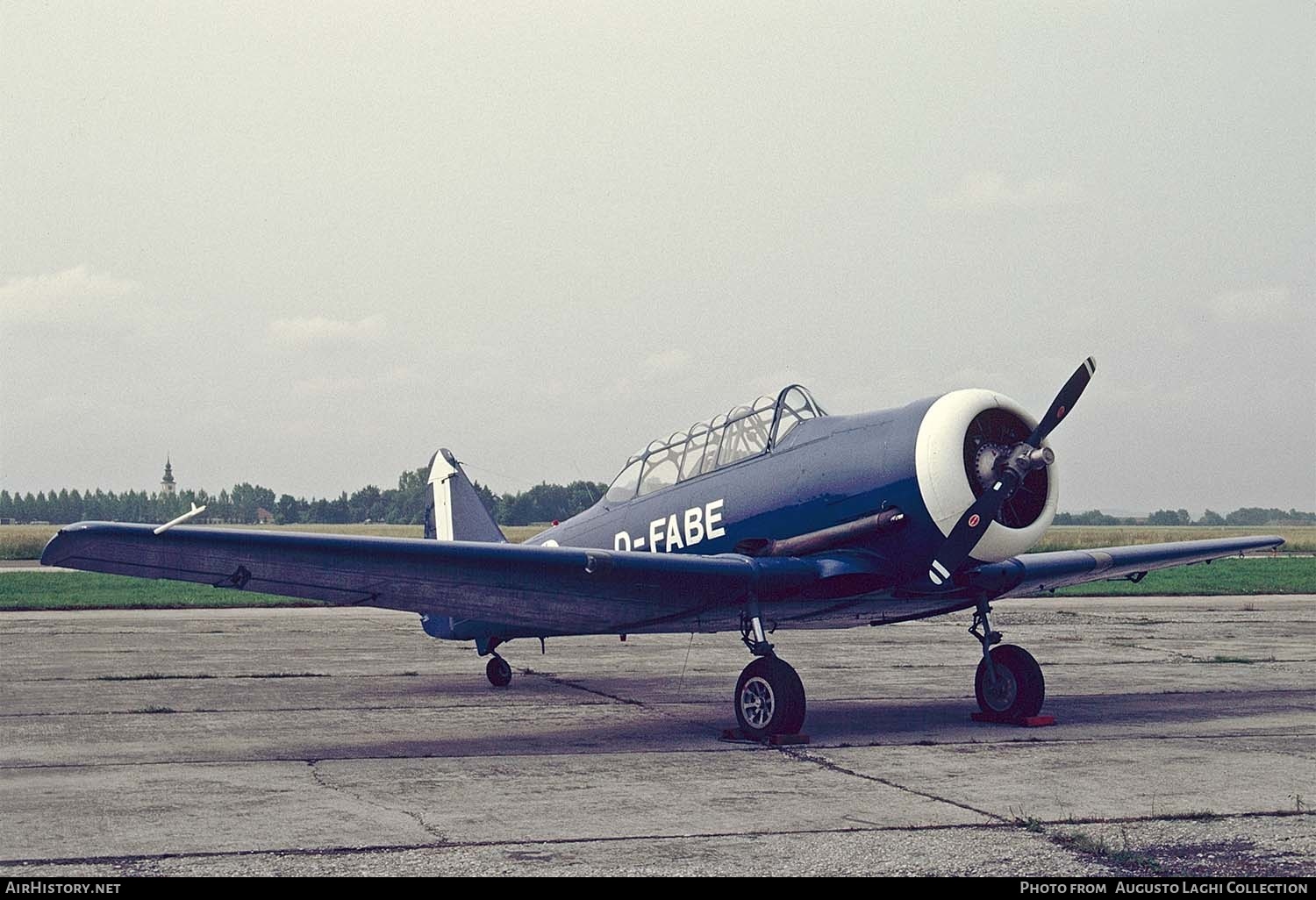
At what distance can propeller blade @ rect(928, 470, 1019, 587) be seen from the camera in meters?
9.16

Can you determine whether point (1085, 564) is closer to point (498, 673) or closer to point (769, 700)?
point (769, 700)

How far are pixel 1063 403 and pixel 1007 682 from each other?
2451mm

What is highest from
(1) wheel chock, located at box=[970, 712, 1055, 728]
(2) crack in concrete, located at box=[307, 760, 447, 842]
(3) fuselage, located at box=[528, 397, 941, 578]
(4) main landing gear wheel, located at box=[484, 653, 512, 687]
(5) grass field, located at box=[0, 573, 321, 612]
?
(3) fuselage, located at box=[528, 397, 941, 578]

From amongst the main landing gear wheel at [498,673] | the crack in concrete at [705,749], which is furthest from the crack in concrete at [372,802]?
the main landing gear wheel at [498,673]

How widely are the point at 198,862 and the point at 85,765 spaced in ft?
10.4

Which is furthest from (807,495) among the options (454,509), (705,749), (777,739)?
(454,509)

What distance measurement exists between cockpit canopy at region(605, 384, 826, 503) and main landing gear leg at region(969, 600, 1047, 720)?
213cm

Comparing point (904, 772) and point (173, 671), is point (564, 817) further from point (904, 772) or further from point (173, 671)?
point (173, 671)

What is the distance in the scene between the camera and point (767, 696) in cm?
948

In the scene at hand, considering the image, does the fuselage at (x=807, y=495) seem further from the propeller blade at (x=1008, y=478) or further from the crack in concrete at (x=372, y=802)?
the crack in concrete at (x=372, y=802)

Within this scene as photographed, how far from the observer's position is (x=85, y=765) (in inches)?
328

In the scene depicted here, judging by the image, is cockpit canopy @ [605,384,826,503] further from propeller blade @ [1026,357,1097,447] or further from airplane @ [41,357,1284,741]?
propeller blade @ [1026,357,1097,447]

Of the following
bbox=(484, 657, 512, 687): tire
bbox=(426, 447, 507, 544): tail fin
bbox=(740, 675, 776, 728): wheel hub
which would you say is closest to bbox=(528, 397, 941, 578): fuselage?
bbox=(740, 675, 776, 728): wheel hub

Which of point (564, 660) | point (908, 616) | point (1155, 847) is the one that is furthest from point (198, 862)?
point (564, 660)
